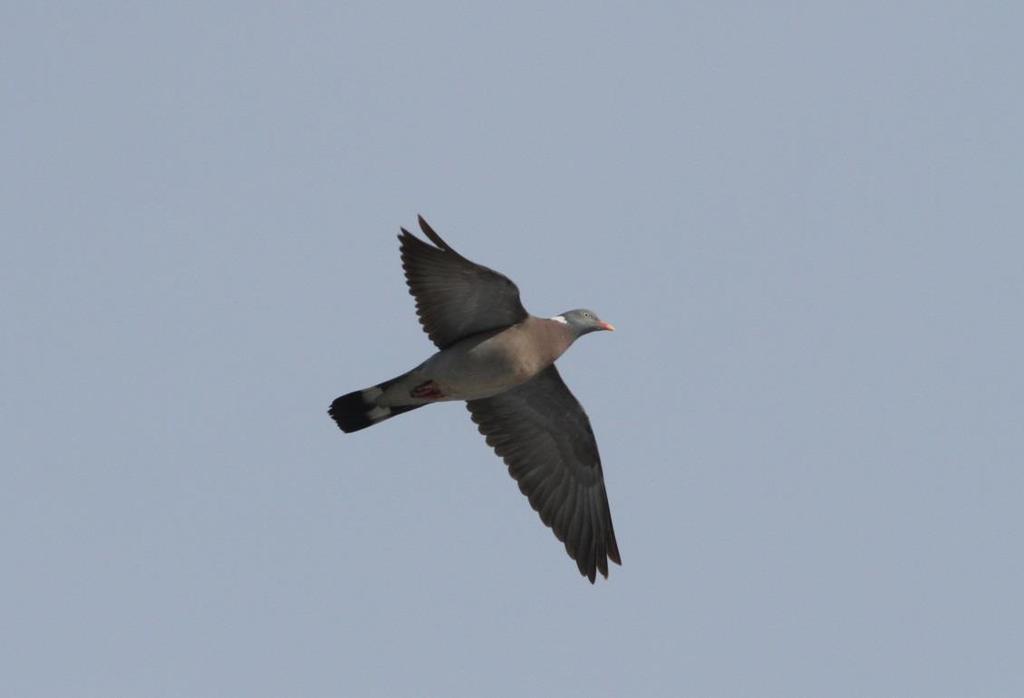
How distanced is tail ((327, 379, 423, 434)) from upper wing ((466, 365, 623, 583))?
3.78 ft

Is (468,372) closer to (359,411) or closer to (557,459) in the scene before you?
(359,411)

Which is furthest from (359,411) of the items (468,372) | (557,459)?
(557,459)

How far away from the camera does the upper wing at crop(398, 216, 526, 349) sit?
42.8 ft

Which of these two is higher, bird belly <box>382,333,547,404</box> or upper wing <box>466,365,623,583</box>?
bird belly <box>382,333,547,404</box>

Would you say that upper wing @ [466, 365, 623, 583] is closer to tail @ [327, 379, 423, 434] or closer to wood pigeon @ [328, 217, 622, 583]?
wood pigeon @ [328, 217, 622, 583]

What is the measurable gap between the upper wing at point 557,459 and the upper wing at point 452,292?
4.26 ft

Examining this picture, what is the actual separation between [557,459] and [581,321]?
164 centimetres

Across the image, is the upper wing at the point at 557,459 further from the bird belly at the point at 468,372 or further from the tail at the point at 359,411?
the tail at the point at 359,411

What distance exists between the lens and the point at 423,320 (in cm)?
1362

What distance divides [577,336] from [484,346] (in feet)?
3.87

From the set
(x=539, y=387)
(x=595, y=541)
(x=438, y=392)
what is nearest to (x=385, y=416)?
(x=438, y=392)

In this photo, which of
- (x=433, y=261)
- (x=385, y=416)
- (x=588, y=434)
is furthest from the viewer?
(x=588, y=434)

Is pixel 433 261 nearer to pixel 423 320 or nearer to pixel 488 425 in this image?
pixel 423 320

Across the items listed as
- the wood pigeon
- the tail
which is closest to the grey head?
the wood pigeon
